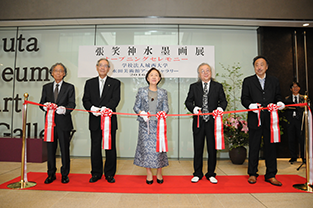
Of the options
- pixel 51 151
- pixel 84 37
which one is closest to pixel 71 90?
pixel 51 151

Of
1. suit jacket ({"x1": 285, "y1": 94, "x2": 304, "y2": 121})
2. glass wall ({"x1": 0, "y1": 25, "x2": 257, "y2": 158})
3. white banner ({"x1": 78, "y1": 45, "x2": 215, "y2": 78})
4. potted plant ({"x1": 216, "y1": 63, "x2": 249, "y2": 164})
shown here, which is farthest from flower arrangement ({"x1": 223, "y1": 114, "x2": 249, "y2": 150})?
white banner ({"x1": 78, "y1": 45, "x2": 215, "y2": 78})

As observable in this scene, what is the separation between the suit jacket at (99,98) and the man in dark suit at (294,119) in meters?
3.48

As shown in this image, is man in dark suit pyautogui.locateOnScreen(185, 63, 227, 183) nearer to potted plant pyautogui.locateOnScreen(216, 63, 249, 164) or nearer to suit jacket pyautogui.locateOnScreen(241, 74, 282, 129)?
suit jacket pyautogui.locateOnScreen(241, 74, 282, 129)

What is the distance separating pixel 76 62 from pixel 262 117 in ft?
12.9

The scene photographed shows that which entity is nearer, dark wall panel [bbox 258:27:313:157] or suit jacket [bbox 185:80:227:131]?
suit jacket [bbox 185:80:227:131]

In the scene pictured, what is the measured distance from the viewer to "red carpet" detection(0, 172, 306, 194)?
7.66 feet

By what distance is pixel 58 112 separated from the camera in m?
2.57

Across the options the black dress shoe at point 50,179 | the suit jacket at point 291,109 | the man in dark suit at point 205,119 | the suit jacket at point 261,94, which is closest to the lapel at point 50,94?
the black dress shoe at point 50,179

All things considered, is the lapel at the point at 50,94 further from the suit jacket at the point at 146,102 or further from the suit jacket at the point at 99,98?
the suit jacket at the point at 146,102

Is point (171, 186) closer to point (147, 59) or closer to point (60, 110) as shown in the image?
point (60, 110)

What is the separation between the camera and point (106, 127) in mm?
2602

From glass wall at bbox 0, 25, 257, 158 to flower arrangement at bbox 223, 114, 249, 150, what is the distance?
1.98ft

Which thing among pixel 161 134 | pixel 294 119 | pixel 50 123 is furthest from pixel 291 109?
pixel 50 123

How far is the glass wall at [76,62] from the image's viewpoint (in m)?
4.40
